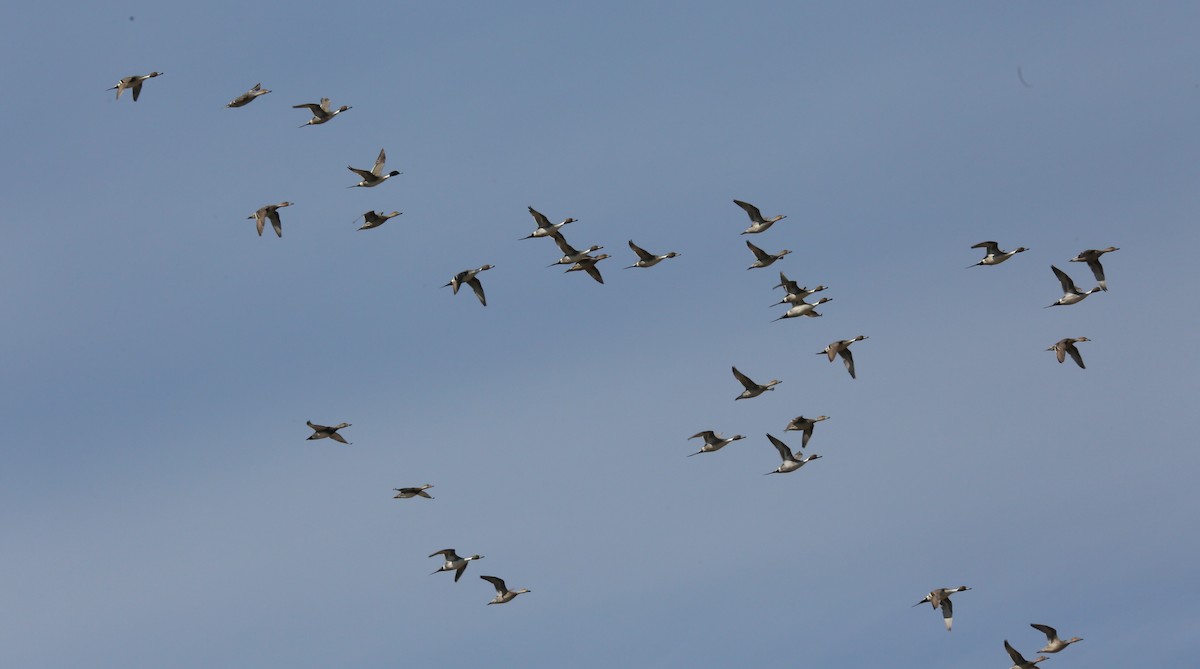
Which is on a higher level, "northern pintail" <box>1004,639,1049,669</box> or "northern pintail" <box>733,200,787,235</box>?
"northern pintail" <box>733,200,787,235</box>

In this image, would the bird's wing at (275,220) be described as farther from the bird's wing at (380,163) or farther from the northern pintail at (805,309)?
the northern pintail at (805,309)

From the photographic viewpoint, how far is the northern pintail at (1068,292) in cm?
6731

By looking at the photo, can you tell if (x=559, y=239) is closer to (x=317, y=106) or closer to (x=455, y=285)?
(x=455, y=285)

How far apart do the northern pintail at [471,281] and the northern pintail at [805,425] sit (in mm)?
12426

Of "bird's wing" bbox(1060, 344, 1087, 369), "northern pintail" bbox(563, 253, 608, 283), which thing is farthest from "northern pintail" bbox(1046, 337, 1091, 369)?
"northern pintail" bbox(563, 253, 608, 283)

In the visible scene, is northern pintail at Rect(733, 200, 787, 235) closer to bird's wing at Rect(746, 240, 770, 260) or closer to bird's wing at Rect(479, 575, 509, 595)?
bird's wing at Rect(746, 240, 770, 260)

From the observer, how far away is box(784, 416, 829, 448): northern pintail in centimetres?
7038

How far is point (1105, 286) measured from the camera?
66.4 m

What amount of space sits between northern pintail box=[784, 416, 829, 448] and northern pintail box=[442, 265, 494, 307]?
12426 mm

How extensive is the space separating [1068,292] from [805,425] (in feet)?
35.5

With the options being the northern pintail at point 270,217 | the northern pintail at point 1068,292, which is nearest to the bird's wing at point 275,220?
the northern pintail at point 270,217

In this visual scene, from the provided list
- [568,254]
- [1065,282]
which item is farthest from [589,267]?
[1065,282]

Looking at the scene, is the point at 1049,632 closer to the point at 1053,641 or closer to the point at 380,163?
the point at 1053,641

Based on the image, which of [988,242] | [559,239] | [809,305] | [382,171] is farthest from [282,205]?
[988,242]
